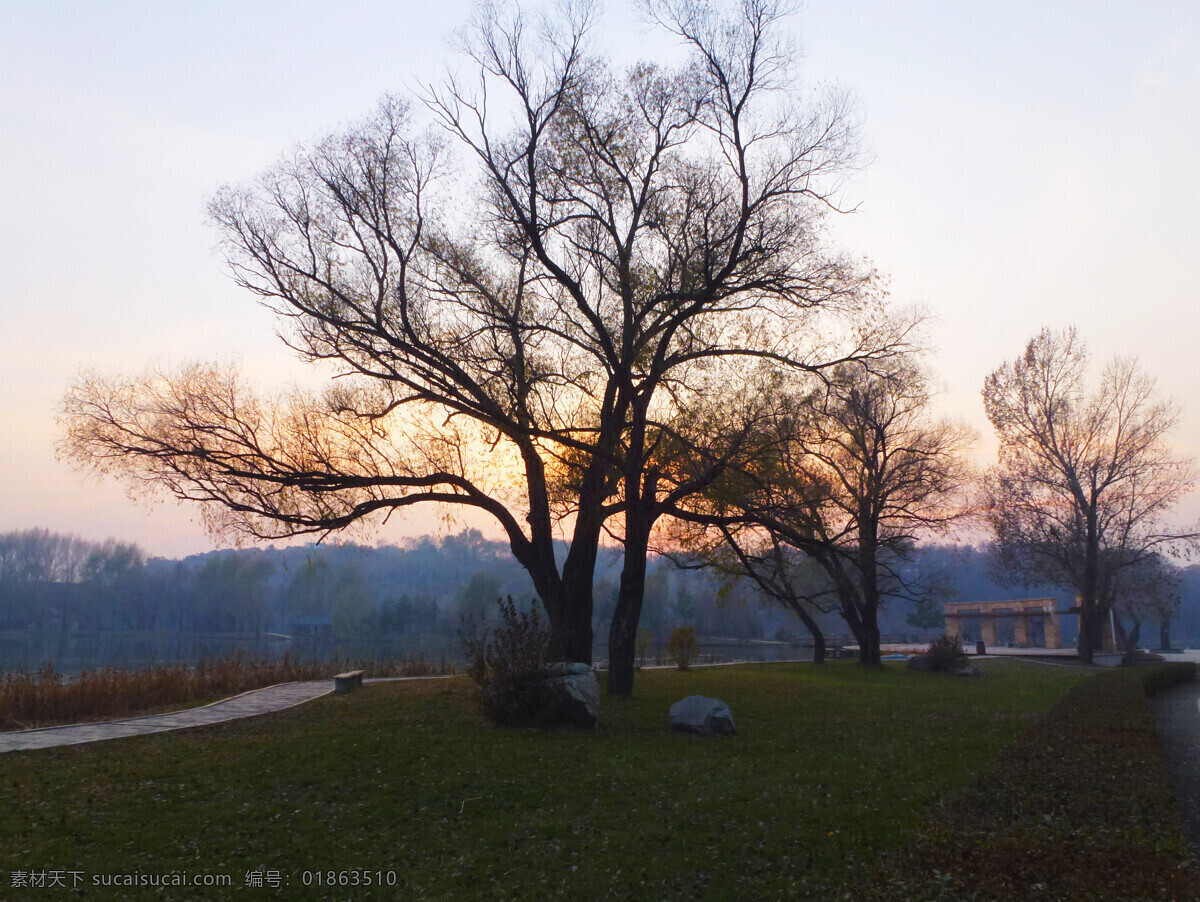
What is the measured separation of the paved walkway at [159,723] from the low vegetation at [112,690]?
0.97 meters

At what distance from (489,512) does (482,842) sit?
36.0ft

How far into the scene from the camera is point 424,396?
16.5 meters

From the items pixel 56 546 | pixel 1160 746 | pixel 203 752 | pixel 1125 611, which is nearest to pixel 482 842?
pixel 203 752

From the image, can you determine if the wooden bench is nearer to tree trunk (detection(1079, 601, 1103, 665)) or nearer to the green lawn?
the green lawn

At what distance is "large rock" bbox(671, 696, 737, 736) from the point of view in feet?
38.1

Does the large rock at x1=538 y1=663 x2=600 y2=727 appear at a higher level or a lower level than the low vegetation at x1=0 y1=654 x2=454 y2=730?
higher

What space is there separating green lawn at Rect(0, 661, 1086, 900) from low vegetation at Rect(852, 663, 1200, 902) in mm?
395

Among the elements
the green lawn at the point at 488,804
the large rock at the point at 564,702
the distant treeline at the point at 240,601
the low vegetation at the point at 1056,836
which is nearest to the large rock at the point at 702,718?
the green lawn at the point at 488,804

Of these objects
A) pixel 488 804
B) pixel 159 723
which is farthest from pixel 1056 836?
pixel 159 723

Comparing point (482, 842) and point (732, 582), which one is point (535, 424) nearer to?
point (732, 582)

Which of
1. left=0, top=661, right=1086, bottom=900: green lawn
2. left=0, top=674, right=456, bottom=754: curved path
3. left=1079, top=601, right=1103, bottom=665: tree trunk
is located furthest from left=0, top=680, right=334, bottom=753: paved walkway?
left=1079, top=601, right=1103, bottom=665: tree trunk

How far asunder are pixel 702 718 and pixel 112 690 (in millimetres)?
11230

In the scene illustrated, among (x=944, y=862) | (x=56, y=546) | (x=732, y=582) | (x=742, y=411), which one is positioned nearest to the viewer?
(x=944, y=862)

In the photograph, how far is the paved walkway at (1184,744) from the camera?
748 centimetres
